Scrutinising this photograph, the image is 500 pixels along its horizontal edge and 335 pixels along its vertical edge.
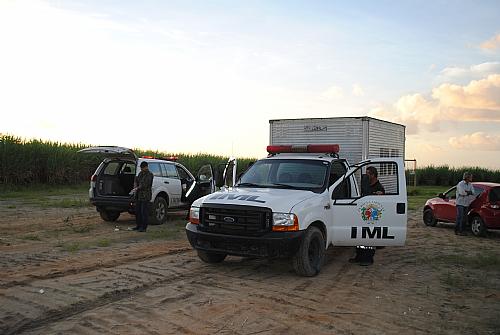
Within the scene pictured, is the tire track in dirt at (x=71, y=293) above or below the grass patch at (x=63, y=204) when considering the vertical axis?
below

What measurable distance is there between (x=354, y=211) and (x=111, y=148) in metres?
6.76

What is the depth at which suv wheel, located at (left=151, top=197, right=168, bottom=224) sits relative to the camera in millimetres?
13859

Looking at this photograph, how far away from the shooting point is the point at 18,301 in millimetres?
6145

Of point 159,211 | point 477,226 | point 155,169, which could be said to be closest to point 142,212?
point 159,211

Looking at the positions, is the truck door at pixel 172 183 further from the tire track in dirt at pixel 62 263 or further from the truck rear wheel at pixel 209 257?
the truck rear wheel at pixel 209 257

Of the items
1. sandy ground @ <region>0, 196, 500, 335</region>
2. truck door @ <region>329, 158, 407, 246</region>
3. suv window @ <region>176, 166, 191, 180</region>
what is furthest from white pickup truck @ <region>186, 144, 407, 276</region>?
suv window @ <region>176, 166, 191, 180</region>

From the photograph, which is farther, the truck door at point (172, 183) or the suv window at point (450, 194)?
the suv window at point (450, 194)

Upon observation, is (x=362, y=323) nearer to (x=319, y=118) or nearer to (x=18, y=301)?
(x=18, y=301)

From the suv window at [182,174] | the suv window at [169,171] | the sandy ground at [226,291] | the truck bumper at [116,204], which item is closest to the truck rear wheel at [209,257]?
the sandy ground at [226,291]

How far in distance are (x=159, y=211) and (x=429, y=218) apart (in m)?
8.74

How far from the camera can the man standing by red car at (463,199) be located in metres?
13.8

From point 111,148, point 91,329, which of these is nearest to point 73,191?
point 111,148

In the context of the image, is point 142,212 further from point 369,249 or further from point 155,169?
point 369,249

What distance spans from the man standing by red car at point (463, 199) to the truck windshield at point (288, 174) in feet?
21.4
